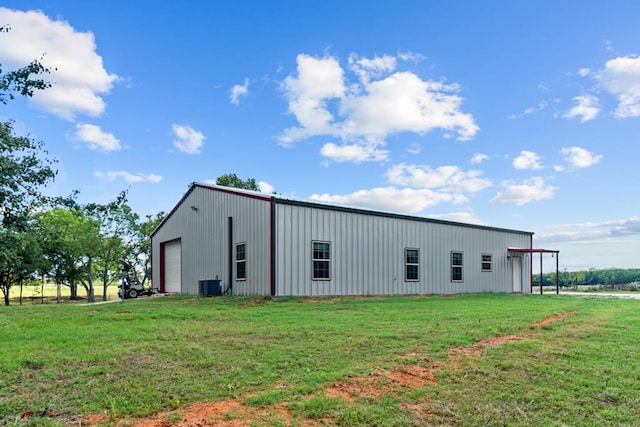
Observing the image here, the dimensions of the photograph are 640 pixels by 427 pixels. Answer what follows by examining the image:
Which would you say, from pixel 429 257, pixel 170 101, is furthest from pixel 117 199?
pixel 429 257

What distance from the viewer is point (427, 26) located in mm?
15609

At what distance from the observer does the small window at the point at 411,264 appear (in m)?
20.7

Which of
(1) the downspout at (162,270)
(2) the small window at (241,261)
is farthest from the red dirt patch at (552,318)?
(1) the downspout at (162,270)

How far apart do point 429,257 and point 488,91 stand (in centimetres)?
803

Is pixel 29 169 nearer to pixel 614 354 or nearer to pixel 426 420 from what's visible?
pixel 426 420

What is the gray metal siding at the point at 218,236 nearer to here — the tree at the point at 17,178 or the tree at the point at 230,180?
the tree at the point at 17,178

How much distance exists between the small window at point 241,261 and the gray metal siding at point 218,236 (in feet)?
0.65

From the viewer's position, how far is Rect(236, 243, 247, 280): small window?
58.3 feet

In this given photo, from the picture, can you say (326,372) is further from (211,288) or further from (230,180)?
(230,180)

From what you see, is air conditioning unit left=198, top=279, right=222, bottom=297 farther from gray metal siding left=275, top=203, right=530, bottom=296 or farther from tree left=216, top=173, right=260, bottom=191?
tree left=216, top=173, right=260, bottom=191

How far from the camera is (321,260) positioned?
17.4 meters

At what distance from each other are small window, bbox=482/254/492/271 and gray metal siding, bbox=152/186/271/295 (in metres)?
13.8

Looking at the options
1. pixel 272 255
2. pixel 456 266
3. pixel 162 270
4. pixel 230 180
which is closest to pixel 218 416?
pixel 272 255

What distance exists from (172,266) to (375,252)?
1135 cm
